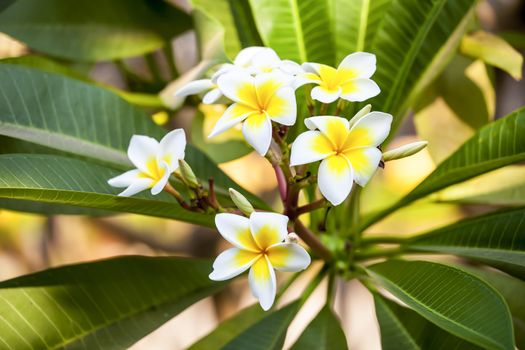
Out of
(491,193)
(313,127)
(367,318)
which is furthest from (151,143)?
(367,318)

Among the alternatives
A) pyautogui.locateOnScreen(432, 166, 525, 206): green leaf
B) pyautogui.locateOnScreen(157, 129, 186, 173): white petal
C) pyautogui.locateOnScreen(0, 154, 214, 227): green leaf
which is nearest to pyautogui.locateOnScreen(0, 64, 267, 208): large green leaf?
pyautogui.locateOnScreen(0, 154, 214, 227): green leaf

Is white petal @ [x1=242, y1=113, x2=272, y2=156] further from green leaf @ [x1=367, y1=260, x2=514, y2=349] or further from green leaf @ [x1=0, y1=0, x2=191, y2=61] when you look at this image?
green leaf @ [x1=0, y1=0, x2=191, y2=61]

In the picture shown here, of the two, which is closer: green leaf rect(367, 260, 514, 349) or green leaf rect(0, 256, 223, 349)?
green leaf rect(367, 260, 514, 349)

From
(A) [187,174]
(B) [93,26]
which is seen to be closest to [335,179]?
(A) [187,174]

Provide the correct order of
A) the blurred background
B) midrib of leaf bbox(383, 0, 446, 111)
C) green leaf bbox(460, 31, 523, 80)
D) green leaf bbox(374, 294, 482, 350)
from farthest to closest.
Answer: the blurred background < green leaf bbox(460, 31, 523, 80) < midrib of leaf bbox(383, 0, 446, 111) < green leaf bbox(374, 294, 482, 350)

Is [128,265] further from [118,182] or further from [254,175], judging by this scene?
[254,175]
